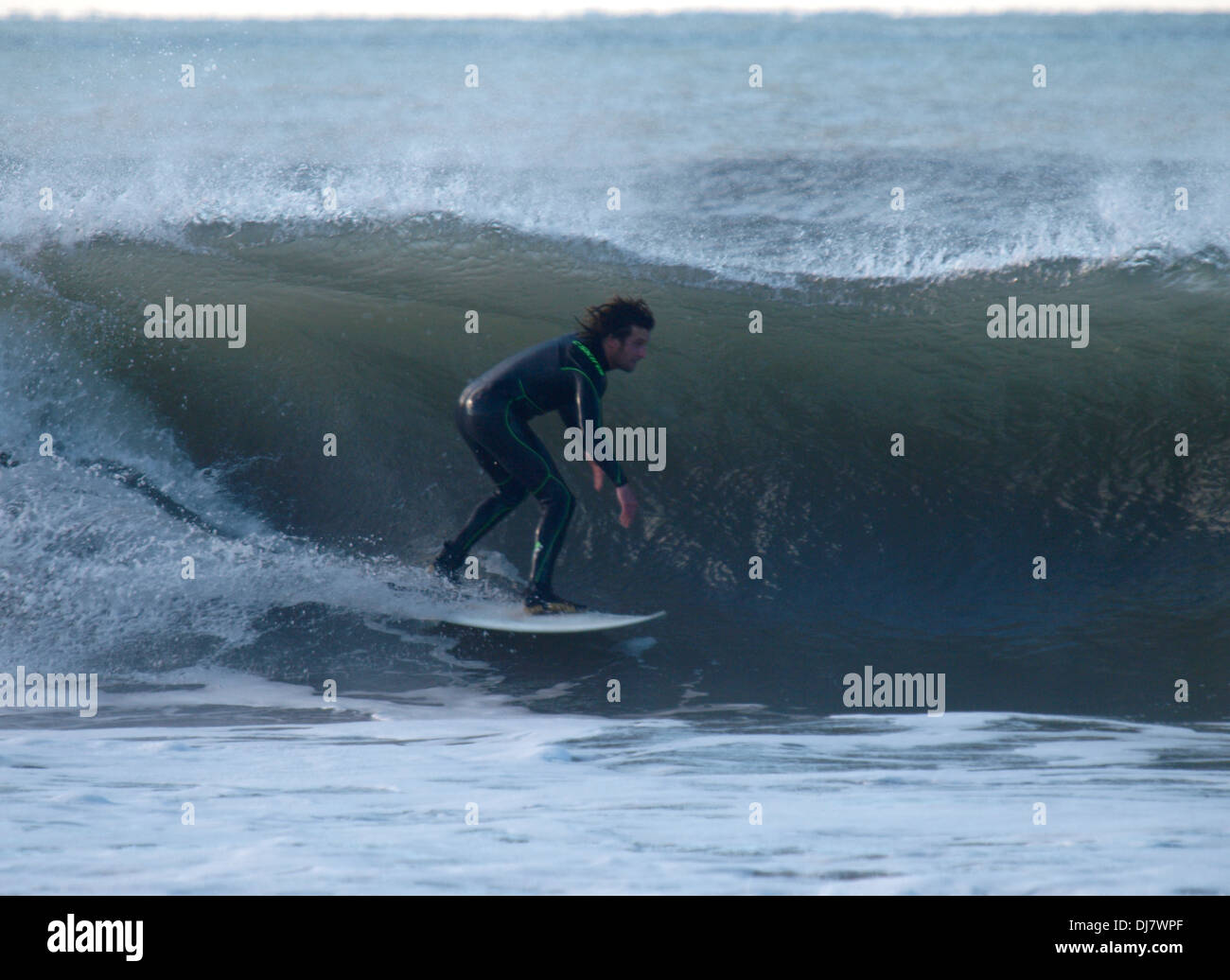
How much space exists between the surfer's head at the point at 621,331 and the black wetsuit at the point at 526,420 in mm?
44

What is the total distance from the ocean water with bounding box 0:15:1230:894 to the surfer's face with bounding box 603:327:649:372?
47.1 inches

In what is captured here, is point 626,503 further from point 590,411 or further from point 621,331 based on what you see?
point 621,331

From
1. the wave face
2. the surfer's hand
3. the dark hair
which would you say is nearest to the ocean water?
the wave face

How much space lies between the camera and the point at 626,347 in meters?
4.71

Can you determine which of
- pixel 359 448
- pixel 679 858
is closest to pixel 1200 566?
pixel 679 858

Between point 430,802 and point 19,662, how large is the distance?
2.68 m

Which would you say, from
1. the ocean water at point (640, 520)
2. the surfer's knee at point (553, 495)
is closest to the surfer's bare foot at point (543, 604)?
the ocean water at point (640, 520)

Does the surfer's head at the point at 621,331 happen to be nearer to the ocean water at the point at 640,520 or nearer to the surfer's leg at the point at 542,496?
the surfer's leg at the point at 542,496

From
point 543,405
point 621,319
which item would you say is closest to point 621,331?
point 621,319

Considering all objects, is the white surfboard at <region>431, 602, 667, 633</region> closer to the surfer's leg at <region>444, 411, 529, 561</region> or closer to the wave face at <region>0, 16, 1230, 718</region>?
the wave face at <region>0, 16, 1230, 718</region>

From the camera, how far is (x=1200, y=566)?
527 centimetres

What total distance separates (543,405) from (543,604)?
2.84 ft

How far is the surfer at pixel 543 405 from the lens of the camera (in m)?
4.70
